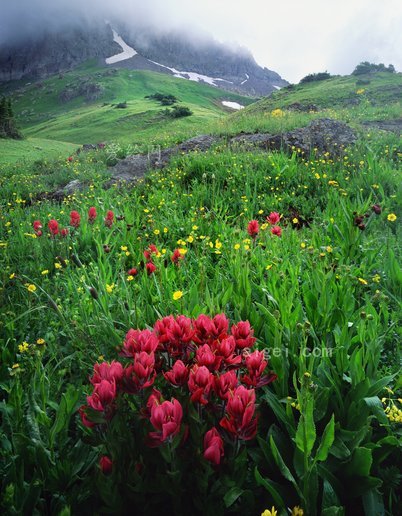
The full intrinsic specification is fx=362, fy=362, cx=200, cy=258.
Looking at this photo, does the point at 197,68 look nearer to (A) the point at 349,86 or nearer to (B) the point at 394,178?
(A) the point at 349,86

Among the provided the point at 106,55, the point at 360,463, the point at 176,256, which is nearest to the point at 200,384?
the point at 360,463

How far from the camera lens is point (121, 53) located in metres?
156

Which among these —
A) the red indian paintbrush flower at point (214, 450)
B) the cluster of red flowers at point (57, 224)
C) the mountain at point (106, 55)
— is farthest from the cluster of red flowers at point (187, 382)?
the mountain at point (106, 55)

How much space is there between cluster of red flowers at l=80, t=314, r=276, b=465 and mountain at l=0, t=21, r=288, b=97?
158449 mm

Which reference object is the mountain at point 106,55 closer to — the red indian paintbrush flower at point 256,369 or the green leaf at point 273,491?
the red indian paintbrush flower at point 256,369

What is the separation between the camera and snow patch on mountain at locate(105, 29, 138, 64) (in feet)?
473

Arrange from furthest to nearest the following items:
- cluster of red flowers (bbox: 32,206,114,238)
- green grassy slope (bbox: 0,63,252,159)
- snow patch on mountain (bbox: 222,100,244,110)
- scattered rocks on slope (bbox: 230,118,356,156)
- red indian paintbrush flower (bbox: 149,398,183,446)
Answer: snow patch on mountain (bbox: 222,100,244,110) < green grassy slope (bbox: 0,63,252,159) < scattered rocks on slope (bbox: 230,118,356,156) < cluster of red flowers (bbox: 32,206,114,238) < red indian paintbrush flower (bbox: 149,398,183,446)

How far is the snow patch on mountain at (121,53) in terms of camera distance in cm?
14425

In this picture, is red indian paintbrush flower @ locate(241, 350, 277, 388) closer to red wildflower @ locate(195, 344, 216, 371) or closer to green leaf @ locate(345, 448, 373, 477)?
red wildflower @ locate(195, 344, 216, 371)

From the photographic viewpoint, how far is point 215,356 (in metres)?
1.35

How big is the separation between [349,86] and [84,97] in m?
68.7

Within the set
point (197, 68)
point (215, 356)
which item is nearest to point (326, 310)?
point (215, 356)

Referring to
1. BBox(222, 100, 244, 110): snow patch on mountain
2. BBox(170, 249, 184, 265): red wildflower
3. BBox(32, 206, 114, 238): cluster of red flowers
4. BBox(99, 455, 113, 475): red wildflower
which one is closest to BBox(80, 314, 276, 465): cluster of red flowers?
BBox(99, 455, 113, 475): red wildflower

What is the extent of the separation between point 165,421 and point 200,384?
17 cm
